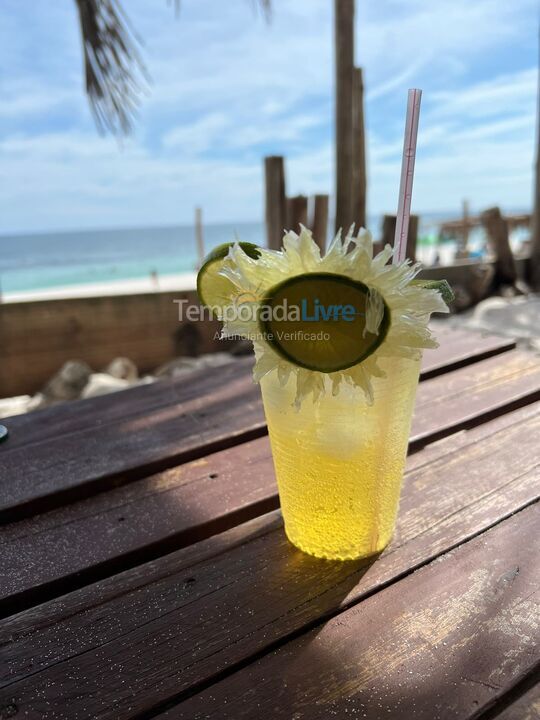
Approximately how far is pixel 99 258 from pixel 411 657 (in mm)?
32815

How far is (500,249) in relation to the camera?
5242mm

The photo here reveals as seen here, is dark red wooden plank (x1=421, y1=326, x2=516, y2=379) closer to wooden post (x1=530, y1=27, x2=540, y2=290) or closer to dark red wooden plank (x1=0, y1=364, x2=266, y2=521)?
dark red wooden plank (x1=0, y1=364, x2=266, y2=521)

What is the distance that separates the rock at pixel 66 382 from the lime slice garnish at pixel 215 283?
277cm

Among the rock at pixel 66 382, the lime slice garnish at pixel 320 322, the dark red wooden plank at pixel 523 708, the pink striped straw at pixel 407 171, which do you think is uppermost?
the pink striped straw at pixel 407 171

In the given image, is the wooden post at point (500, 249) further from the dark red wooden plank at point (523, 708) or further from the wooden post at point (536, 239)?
the dark red wooden plank at point (523, 708)

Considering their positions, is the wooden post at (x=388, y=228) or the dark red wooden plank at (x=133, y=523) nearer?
the dark red wooden plank at (x=133, y=523)

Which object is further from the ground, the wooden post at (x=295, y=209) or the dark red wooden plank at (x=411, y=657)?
the wooden post at (x=295, y=209)

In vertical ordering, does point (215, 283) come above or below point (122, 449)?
above

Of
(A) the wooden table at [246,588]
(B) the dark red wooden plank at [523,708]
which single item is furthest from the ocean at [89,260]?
(B) the dark red wooden plank at [523,708]

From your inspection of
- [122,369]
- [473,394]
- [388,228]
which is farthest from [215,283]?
[388,228]

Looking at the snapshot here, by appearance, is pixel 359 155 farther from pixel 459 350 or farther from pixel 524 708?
pixel 524 708

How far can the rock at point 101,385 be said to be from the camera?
3170 millimetres

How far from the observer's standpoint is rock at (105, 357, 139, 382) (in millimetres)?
3635

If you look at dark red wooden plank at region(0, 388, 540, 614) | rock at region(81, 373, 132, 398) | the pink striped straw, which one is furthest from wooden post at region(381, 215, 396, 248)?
the pink striped straw
